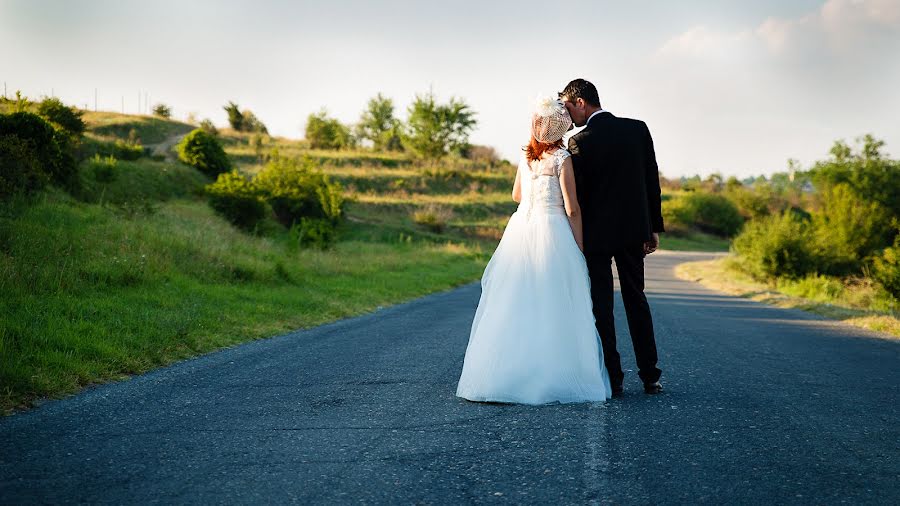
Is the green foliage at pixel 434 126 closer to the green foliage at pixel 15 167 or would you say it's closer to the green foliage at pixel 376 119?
the green foliage at pixel 376 119

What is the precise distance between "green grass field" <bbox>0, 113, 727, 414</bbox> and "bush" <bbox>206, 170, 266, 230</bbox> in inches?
19.9

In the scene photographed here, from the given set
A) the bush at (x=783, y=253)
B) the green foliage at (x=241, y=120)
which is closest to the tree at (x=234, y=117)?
the green foliage at (x=241, y=120)

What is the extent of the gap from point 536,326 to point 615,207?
44.2 inches

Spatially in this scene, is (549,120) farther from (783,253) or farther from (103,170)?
(103,170)

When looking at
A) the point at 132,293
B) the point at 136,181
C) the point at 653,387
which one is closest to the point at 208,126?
the point at 136,181

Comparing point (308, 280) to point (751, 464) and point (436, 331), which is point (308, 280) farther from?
point (751, 464)

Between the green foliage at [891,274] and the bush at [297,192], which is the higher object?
the bush at [297,192]

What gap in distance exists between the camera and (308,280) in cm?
1603

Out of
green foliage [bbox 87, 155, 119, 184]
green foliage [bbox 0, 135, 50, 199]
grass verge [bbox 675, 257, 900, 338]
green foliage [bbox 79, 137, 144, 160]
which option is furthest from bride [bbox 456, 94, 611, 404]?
→ green foliage [bbox 79, 137, 144, 160]

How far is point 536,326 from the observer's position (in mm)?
5754

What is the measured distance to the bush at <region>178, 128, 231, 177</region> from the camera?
35.7 meters

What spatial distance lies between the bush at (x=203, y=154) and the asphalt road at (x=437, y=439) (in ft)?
99.1

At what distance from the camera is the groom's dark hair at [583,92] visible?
5.93 metres

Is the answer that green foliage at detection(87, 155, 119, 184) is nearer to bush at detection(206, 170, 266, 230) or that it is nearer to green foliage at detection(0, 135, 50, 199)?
bush at detection(206, 170, 266, 230)
